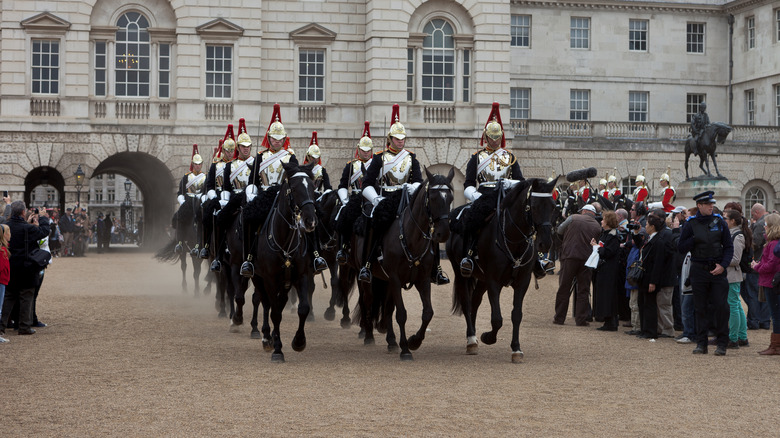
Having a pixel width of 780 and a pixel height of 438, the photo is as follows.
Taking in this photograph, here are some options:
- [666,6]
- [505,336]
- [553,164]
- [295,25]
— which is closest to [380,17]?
[295,25]

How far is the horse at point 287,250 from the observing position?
41.2 ft

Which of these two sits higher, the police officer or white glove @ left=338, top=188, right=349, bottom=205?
white glove @ left=338, top=188, right=349, bottom=205

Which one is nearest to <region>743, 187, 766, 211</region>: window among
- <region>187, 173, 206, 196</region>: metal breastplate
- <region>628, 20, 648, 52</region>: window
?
<region>628, 20, 648, 52</region>: window

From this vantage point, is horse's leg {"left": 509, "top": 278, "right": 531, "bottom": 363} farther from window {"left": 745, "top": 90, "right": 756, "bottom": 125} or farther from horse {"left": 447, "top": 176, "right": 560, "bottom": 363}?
window {"left": 745, "top": 90, "right": 756, "bottom": 125}

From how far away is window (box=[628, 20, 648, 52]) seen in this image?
48.4 meters

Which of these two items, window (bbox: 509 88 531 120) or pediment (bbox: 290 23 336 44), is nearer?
pediment (bbox: 290 23 336 44)

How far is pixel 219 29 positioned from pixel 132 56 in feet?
10.1

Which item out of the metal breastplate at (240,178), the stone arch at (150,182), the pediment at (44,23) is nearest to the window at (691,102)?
the stone arch at (150,182)

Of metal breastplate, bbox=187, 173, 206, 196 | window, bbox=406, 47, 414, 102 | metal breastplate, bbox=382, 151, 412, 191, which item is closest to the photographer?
metal breastplate, bbox=382, 151, 412, 191

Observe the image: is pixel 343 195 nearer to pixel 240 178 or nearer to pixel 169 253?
pixel 240 178

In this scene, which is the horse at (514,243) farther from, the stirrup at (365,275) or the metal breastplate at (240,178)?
the metal breastplate at (240,178)

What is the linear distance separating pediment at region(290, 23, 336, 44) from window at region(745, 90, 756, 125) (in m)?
20.9

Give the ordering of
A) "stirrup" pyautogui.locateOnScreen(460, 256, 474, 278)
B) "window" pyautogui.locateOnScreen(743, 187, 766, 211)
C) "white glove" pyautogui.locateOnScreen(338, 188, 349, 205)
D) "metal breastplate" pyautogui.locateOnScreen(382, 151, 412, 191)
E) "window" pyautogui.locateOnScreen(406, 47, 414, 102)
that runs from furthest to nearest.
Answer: "window" pyautogui.locateOnScreen(743, 187, 766, 211) < "window" pyautogui.locateOnScreen(406, 47, 414, 102) < "white glove" pyautogui.locateOnScreen(338, 188, 349, 205) < "metal breastplate" pyautogui.locateOnScreen(382, 151, 412, 191) < "stirrup" pyautogui.locateOnScreen(460, 256, 474, 278)

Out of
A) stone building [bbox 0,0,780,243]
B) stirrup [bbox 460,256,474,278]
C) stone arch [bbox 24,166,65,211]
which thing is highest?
stone building [bbox 0,0,780,243]
